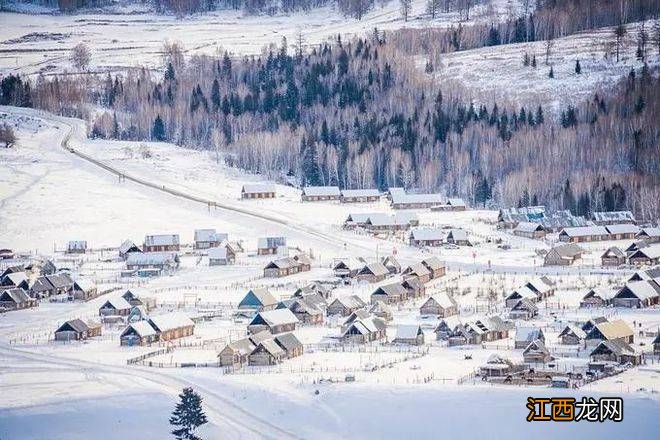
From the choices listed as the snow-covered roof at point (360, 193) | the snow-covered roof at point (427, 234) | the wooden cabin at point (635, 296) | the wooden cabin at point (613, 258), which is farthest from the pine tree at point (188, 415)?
the snow-covered roof at point (360, 193)

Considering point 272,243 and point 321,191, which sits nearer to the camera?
point 272,243

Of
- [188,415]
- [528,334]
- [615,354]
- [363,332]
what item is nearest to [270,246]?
[363,332]

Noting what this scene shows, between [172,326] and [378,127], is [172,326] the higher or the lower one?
the lower one

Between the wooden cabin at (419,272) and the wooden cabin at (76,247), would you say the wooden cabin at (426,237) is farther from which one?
the wooden cabin at (76,247)

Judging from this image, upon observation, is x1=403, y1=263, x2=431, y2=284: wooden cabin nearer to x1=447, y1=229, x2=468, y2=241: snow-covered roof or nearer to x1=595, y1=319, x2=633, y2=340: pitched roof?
x1=447, y1=229, x2=468, y2=241: snow-covered roof

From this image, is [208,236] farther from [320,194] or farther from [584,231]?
[584,231]

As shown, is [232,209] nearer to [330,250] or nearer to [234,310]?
[330,250]
